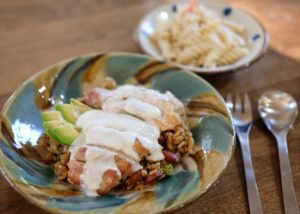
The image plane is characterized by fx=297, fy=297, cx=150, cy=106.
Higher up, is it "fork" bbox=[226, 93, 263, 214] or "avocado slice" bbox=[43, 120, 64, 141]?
"avocado slice" bbox=[43, 120, 64, 141]

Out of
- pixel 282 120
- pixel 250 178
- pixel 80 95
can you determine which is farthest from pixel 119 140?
pixel 282 120

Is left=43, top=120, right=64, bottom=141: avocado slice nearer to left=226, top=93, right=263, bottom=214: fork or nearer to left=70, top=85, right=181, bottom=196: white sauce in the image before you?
left=70, top=85, right=181, bottom=196: white sauce

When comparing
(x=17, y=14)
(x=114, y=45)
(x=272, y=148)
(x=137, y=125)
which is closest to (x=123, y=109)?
(x=137, y=125)

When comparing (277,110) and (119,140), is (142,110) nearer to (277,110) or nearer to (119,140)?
(119,140)

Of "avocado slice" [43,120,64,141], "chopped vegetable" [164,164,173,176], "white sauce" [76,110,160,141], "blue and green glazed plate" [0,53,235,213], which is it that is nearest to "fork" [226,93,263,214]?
"blue and green glazed plate" [0,53,235,213]

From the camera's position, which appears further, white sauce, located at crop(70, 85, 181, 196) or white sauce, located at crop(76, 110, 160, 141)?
white sauce, located at crop(76, 110, 160, 141)

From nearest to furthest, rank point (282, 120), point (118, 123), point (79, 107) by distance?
point (118, 123) < point (79, 107) < point (282, 120)
